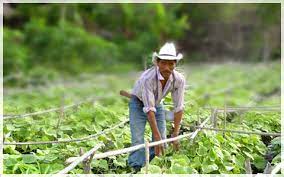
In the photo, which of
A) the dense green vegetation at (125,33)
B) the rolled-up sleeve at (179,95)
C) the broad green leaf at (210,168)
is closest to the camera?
the broad green leaf at (210,168)

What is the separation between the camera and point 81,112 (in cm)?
681

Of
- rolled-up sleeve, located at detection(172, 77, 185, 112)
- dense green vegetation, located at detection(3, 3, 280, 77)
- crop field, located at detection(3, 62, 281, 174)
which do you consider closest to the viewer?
crop field, located at detection(3, 62, 281, 174)

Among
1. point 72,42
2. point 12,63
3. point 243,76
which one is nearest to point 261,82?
point 243,76

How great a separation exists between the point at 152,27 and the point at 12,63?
8240 mm

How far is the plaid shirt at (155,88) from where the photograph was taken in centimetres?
486

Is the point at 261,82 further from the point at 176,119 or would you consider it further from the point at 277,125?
the point at 176,119

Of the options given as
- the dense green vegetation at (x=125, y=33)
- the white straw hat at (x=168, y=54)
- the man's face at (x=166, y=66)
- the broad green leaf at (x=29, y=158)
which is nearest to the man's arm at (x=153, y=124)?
the man's face at (x=166, y=66)

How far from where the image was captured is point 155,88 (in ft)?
16.2

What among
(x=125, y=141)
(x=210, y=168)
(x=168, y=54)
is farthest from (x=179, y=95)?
(x=125, y=141)

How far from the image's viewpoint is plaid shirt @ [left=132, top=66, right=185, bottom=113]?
4.86 meters

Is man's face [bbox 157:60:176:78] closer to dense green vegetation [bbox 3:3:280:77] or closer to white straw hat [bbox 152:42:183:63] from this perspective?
white straw hat [bbox 152:42:183:63]

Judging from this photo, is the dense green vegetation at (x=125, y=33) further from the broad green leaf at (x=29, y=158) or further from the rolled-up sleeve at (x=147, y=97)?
the rolled-up sleeve at (x=147, y=97)

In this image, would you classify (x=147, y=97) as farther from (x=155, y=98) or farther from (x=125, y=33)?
(x=125, y=33)

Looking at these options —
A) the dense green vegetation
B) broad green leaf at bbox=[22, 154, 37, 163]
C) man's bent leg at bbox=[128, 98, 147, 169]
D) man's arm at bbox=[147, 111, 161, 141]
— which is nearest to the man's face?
man's arm at bbox=[147, 111, 161, 141]
